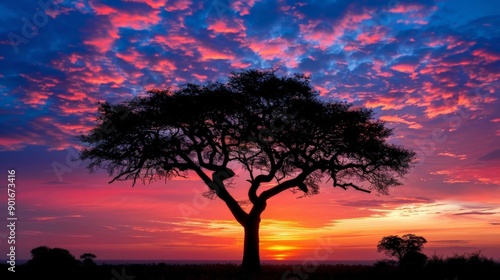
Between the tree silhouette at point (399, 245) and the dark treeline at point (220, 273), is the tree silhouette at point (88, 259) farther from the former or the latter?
the tree silhouette at point (399, 245)

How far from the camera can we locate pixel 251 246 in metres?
33.1

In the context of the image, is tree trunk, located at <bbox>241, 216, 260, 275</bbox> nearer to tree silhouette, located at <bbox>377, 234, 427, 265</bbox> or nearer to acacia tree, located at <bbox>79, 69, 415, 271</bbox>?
acacia tree, located at <bbox>79, 69, 415, 271</bbox>

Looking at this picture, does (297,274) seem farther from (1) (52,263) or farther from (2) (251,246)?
(1) (52,263)

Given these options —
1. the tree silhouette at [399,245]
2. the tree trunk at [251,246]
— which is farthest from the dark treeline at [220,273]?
the tree silhouette at [399,245]

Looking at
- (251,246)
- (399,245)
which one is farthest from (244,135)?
(399,245)

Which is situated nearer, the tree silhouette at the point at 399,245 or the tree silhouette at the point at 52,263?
the tree silhouette at the point at 52,263

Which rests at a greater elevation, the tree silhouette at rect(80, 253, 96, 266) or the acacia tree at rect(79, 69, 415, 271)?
the acacia tree at rect(79, 69, 415, 271)

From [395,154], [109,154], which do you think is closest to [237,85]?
[109,154]

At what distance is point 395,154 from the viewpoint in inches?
1403

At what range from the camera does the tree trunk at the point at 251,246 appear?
32653 mm

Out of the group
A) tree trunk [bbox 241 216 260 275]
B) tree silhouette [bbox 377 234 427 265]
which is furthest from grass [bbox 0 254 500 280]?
tree silhouette [bbox 377 234 427 265]

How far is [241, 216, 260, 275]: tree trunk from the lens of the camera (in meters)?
32.7

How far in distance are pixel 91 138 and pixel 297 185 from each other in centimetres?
1384

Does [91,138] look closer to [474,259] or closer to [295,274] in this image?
[295,274]
